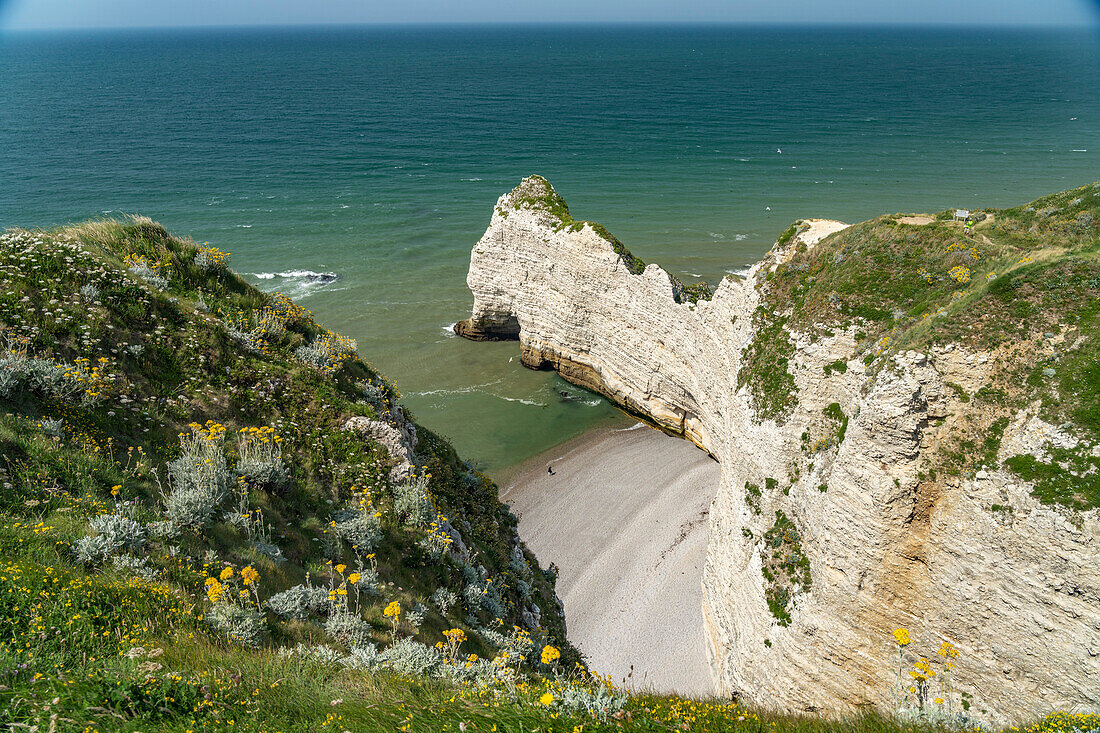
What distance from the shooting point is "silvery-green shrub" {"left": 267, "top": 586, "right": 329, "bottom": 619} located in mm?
7863

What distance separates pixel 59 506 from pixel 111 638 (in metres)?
2.95

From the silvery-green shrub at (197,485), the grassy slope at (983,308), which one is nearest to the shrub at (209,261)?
the silvery-green shrub at (197,485)

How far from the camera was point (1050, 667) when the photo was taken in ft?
39.6

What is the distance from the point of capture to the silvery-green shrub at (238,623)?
6941 mm

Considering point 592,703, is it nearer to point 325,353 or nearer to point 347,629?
point 347,629

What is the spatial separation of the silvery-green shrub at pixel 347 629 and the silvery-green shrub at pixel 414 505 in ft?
8.99

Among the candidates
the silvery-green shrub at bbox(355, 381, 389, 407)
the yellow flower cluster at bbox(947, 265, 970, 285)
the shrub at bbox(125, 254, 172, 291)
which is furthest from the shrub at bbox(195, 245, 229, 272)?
the yellow flower cluster at bbox(947, 265, 970, 285)

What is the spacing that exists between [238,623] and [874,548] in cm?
1419

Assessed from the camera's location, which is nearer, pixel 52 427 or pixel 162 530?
pixel 162 530

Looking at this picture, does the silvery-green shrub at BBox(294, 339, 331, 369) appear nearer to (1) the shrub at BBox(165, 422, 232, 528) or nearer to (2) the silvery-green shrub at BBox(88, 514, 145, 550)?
(1) the shrub at BBox(165, 422, 232, 528)

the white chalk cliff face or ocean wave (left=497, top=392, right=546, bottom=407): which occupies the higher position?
the white chalk cliff face

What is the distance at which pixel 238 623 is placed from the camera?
7184 millimetres

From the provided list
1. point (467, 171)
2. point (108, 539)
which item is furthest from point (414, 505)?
point (467, 171)

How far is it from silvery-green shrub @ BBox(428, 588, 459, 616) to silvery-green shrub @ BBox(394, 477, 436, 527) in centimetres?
140
